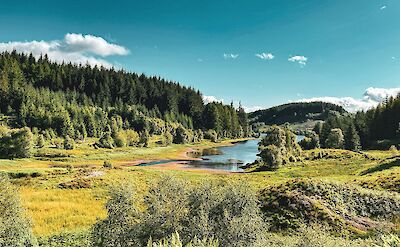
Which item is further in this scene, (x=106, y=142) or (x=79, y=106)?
A: (x=79, y=106)

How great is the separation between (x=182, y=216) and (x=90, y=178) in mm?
38233

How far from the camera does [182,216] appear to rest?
64.8 feet

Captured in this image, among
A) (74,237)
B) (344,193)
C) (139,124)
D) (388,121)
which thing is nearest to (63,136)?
(139,124)

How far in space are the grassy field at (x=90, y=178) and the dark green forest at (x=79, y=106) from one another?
25208 millimetres

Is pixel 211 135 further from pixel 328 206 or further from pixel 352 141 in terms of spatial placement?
pixel 328 206

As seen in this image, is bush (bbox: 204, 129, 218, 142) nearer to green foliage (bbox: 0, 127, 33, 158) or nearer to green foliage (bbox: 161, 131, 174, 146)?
green foliage (bbox: 161, 131, 174, 146)

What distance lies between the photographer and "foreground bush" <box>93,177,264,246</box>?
18812 mm

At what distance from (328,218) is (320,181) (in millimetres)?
6214

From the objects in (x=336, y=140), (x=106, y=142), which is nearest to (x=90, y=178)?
(x=106, y=142)

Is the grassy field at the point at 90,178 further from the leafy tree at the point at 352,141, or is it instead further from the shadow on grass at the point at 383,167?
the leafy tree at the point at 352,141

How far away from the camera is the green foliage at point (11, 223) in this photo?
1888 cm

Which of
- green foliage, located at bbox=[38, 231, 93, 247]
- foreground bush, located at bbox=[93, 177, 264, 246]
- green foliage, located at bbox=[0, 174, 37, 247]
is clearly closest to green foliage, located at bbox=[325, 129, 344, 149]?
foreground bush, located at bbox=[93, 177, 264, 246]

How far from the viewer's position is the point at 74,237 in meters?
27.3

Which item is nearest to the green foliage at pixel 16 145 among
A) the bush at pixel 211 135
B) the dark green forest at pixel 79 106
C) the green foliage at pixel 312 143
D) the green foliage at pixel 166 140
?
the dark green forest at pixel 79 106
